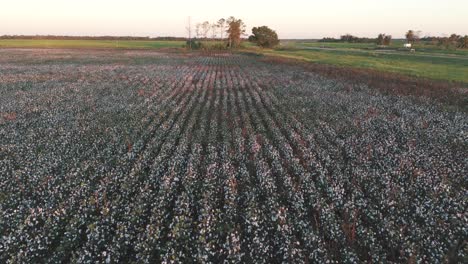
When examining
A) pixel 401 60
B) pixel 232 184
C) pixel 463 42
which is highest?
pixel 463 42

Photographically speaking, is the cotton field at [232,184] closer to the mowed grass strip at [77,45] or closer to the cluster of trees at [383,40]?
the mowed grass strip at [77,45]

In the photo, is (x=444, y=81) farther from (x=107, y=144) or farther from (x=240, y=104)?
(x=107, y=144)

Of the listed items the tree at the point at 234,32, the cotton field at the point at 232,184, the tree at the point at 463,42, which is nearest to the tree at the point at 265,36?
the tree at the point at 234,32

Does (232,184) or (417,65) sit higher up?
(417,65)

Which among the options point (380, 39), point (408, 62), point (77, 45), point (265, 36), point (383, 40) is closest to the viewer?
point (408, 62)

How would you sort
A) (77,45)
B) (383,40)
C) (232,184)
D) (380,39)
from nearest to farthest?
(232,184), (77,45), (383,40), (380,39)

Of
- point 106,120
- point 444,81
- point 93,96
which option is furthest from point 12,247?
point 444,81

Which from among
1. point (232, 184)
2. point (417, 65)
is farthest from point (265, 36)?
point (232, 184)

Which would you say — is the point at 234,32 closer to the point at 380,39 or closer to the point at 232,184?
the point at 380,39
